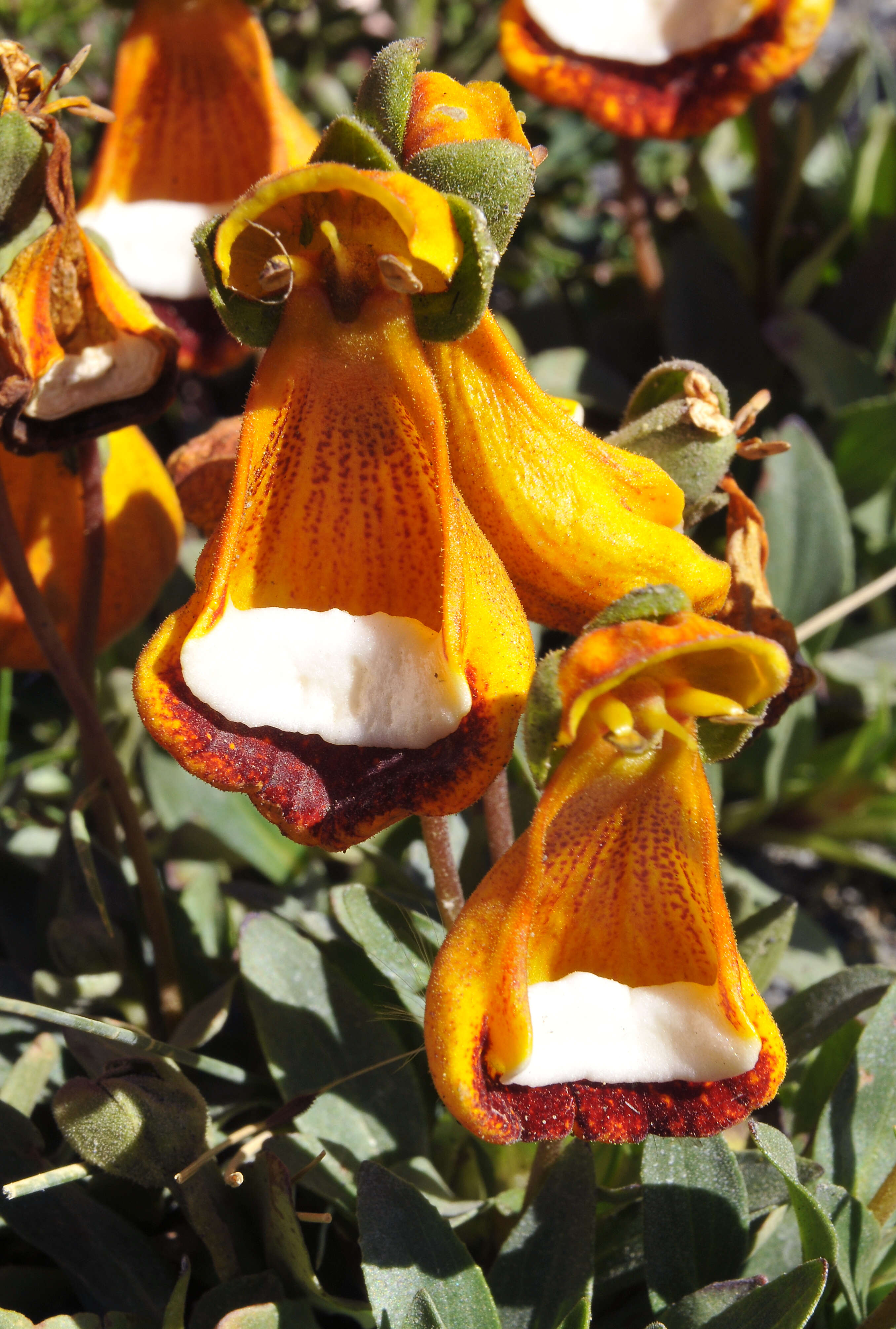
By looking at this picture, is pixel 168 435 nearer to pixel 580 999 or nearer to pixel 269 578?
pixel 269 578

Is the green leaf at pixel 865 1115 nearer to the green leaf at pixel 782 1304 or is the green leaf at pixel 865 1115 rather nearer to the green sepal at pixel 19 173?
the green leaf at pixel 782 1304

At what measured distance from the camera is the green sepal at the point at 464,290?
0.86m

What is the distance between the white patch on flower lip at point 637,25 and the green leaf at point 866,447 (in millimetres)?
723

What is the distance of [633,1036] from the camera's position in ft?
3.05

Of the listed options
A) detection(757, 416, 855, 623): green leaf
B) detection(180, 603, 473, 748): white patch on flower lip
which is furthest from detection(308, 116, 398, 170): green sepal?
detection(757, 416, 855, 623): green leaf

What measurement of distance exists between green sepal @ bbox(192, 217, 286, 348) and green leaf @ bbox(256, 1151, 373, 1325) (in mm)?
751

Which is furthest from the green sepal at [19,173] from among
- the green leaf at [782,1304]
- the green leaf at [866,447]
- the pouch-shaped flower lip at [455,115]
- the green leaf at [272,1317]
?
the green leaf at [866,447]

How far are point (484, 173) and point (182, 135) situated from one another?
126cm

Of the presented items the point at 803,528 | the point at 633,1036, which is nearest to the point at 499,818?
the point at 633,1036

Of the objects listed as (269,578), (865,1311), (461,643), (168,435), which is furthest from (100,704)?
(865,1311)

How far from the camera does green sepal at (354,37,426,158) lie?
951mm

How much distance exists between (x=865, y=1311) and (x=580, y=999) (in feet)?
1.99

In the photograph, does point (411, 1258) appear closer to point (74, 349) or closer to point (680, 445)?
point (680, 445)

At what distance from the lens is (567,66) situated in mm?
2205
